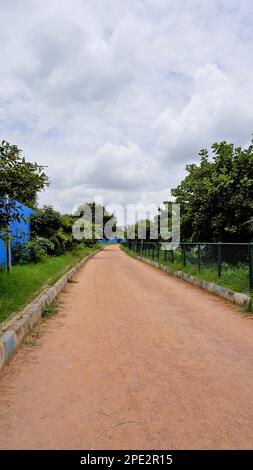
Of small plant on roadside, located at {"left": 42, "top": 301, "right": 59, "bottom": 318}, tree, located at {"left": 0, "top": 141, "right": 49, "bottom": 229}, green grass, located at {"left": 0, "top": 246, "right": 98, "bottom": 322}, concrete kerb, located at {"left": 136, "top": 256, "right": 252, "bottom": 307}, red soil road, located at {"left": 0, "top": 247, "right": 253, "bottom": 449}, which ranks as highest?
tree, located at {"left": 0, "top": 141, "right": 49, "bottom": 229}

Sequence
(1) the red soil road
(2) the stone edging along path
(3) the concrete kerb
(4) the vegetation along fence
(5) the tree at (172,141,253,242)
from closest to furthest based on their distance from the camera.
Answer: (1) the red soil road
(2) the stone edging along path
(3) the concrete kerb
(4) the vegetation along fence
(5) the tree at (172,141,253,242)

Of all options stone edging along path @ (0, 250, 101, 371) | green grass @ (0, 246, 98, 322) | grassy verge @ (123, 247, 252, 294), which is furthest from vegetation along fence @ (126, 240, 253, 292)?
green grass @ (0, 246, 98, 322)

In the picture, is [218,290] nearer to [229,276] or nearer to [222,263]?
[229,276]

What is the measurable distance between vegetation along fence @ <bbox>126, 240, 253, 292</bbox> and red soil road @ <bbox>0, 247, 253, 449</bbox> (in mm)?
2558

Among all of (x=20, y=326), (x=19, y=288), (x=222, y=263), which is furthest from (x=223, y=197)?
(x=20, y=326)

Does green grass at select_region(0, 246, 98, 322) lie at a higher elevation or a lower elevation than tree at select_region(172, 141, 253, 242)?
lower

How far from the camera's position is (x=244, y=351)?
4.94 meters

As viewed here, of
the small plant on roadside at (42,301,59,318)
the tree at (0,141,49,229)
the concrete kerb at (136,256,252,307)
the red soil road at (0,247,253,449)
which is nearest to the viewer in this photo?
the red soil road at (0,247,253,449)

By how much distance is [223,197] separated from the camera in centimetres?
1507

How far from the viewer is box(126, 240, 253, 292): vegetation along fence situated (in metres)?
9.41

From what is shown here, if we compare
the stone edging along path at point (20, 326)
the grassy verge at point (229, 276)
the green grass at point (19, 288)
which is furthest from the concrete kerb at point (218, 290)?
the green grass at point (19, 288)

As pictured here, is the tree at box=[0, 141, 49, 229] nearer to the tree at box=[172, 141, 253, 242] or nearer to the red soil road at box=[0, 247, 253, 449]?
the red soil road at box=[0, 247, 253, 449]

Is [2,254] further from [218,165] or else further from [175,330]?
[218,165]

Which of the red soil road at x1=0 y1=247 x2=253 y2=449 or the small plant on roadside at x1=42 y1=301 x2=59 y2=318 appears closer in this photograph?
the red soil road at x1=0 y1=247 x2=253 y2=449
